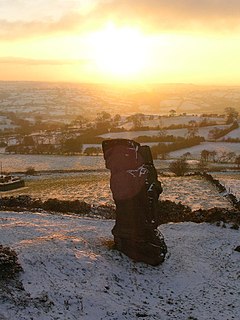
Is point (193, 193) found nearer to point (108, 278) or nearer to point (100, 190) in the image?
point (100, 190)

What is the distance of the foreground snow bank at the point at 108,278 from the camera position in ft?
59.8

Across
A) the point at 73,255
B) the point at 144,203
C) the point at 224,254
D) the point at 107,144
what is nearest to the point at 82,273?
the point at 73,255

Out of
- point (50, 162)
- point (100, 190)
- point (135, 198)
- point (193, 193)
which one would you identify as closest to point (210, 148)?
point (50, 162)

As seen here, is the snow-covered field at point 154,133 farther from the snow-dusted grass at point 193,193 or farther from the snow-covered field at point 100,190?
the snow-dusted grass at point 193,193

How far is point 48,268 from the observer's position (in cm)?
2103

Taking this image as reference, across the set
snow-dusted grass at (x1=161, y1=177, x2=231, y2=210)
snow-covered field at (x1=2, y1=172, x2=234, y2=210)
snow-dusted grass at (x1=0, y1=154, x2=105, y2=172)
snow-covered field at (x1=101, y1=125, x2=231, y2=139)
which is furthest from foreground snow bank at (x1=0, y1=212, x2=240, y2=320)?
snow-covered field at (x1=101, y1=125, x2=231, y2=139)

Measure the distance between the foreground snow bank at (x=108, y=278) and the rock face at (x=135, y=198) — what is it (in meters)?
0.84

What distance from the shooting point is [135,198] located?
80.2ft

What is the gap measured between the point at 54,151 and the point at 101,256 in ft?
235

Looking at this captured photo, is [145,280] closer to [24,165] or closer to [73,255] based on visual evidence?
[73,255]

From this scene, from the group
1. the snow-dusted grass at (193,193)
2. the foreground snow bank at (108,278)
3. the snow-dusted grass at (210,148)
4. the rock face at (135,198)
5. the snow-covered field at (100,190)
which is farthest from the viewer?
the snow-dusted grass at (210,148)

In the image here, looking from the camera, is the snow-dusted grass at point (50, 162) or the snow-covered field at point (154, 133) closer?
the snow-dusted grass at point (50, 162)

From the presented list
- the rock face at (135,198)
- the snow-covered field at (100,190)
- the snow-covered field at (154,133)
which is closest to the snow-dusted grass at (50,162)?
the snow-covered field at (100,190)

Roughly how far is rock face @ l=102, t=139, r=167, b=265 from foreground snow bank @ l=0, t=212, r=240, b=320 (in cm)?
84
